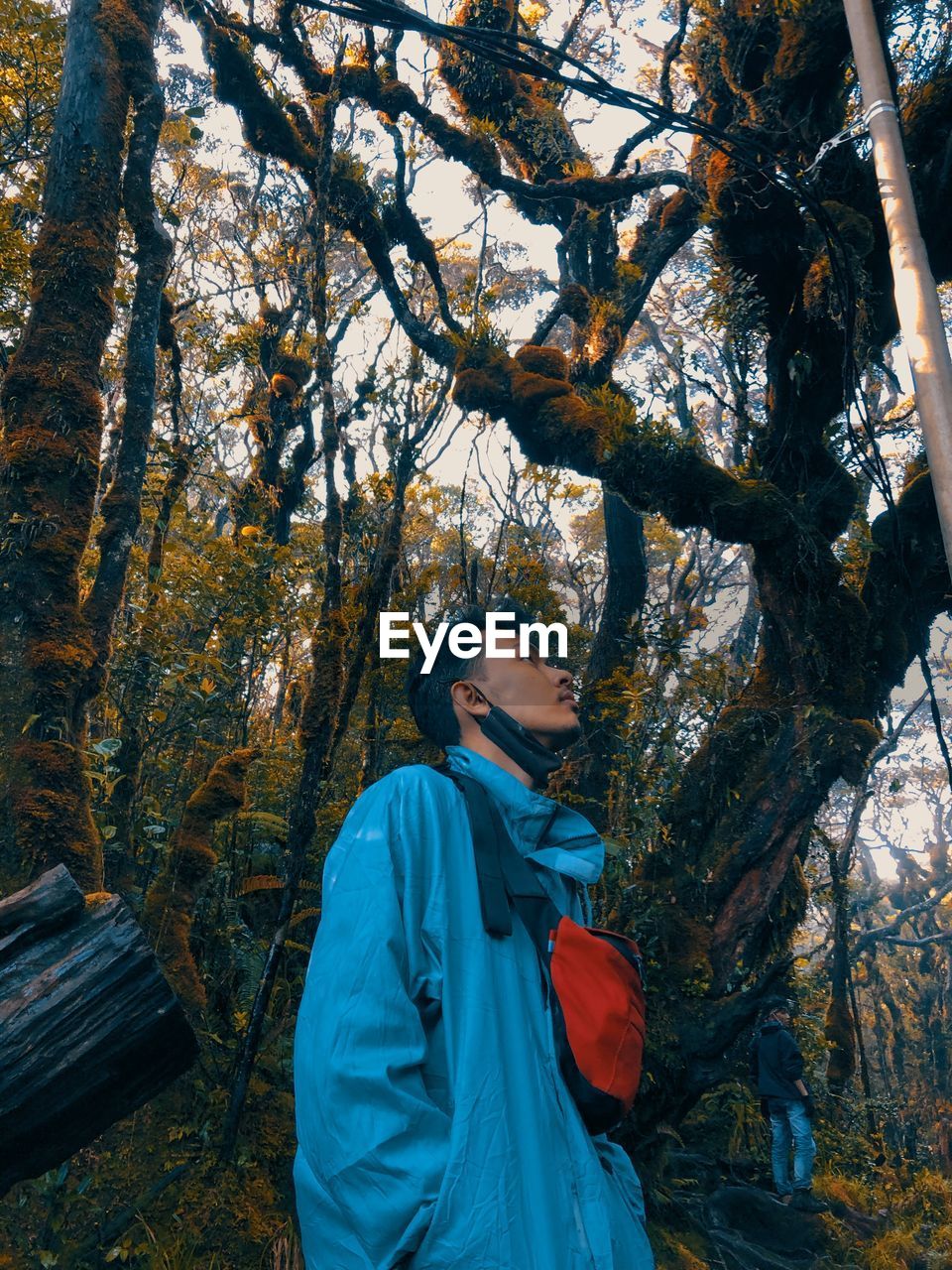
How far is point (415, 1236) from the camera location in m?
1.18

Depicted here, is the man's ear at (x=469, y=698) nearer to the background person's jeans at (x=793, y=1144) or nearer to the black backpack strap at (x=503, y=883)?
the black backpack strap at (x=503, y=883)

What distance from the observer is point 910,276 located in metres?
2.56

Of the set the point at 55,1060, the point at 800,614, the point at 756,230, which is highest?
the point at 756,230

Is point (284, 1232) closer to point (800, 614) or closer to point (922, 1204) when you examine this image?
point (800, 614)

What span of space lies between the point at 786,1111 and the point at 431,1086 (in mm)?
7426

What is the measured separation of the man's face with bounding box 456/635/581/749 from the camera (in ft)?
6.73

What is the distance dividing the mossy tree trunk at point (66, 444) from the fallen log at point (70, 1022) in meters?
1.46

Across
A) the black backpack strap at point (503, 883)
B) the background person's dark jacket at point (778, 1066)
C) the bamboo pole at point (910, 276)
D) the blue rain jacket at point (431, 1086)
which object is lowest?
the background person's dark jacket at point (778, 1066)

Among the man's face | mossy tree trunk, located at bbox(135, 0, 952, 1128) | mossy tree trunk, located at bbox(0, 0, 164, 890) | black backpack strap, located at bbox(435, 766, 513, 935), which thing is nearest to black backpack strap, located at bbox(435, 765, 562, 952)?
black backpack strap, located at bbox(435, 766, 513, 935)

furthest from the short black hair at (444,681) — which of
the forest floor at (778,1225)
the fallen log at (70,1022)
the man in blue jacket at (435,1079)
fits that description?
the forest floor at (778,1225)

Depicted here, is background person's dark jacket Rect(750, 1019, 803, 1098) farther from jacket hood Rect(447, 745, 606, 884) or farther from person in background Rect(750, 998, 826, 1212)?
jacket hood Rect(447, 745, 606, 884)

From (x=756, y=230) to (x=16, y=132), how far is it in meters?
6.61

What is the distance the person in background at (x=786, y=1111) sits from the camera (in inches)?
280

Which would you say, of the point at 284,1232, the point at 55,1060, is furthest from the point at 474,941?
the point at 284,1232
